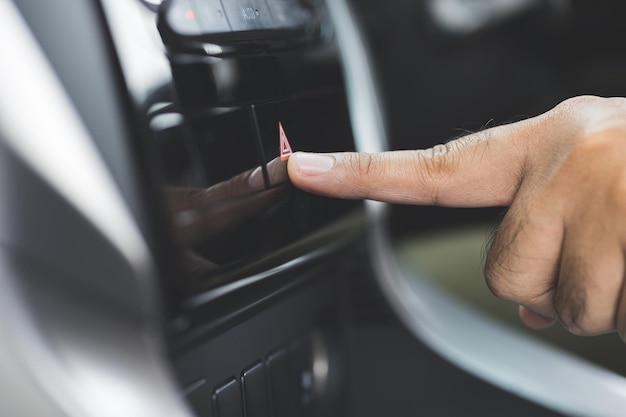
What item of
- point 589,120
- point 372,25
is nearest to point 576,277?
point 589,120

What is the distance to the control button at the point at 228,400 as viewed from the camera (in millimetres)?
413

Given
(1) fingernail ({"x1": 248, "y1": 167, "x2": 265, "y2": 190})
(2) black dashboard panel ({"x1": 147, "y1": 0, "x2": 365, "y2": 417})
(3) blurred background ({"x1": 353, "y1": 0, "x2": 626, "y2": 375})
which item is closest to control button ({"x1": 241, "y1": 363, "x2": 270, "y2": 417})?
(2) black dashboard panel ({"x1": 147, "y1": 0, "x2": 365, "y2": 417})

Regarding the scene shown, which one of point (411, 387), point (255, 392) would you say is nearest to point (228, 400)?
point (255, 392)

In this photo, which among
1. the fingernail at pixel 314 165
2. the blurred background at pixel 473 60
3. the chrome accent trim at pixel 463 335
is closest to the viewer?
the fingernail at pixel 314 165

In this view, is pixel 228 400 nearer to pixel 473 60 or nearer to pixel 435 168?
pixel 435 168

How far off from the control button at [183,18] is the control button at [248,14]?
1.0 inches

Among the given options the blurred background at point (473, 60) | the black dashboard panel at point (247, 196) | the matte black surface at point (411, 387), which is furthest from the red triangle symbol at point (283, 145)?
the blurred background at point (473, 60)

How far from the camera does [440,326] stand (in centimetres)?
65

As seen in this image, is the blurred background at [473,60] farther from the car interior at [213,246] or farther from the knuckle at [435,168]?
the knuckle at [435,168]

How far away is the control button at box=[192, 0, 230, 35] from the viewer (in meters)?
0.37

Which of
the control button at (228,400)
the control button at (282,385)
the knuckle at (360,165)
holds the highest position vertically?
the knuckle at (360,165)

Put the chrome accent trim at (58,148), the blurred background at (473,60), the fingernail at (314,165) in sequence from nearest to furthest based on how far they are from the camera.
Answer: the chrome accent trim at (58,148), the fingernail at (314,165), the blurred background at (473,60)

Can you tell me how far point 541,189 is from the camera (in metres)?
0.38

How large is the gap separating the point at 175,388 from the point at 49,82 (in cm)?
14
